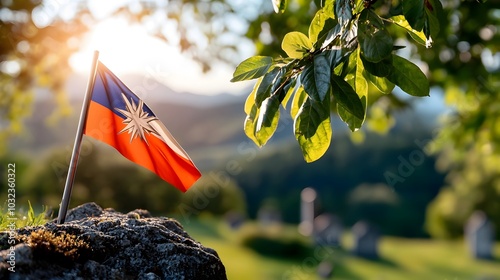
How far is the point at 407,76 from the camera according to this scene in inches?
93.8

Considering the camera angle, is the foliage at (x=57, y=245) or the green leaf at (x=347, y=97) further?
the foliage at (x=57, y=245)

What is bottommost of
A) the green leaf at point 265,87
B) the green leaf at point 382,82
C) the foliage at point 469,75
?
the green leaf at point 265,87

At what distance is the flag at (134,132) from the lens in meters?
3.36

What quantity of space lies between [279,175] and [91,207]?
2357 inches

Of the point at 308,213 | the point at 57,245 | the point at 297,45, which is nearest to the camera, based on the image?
the point at 297,45

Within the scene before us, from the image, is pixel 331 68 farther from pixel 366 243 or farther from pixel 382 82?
pixel 366 243

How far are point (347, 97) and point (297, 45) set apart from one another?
0.32 metres

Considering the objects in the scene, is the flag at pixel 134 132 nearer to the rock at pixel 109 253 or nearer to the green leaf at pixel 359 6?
the rock at pixel 109 253

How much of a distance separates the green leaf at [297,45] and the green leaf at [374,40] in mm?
261

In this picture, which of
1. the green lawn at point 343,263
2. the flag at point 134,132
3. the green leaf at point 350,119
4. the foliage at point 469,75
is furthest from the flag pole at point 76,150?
the green lawn at point 343,263

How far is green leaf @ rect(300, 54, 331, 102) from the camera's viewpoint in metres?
2.16

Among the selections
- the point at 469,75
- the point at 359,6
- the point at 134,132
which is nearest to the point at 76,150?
the point at 134,132

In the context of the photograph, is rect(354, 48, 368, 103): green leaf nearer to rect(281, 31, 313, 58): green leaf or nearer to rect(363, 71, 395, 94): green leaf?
rect(363, 71, 395, 94): green leaf

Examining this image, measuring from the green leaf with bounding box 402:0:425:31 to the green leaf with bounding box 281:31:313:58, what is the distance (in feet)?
1.38
